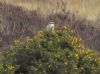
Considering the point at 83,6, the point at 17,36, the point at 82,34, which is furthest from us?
the point at 83,6

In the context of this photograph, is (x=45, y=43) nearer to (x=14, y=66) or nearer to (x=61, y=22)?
(x=14, y=66)

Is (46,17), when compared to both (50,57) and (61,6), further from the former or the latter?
(50,57)

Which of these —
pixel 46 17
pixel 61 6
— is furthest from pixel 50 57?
pixel 61 6

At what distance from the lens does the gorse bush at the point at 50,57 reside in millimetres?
8289

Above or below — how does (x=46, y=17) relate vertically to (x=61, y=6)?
below

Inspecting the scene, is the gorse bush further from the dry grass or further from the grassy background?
the dry grass

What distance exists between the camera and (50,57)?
27.6 ft

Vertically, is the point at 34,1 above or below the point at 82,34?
above

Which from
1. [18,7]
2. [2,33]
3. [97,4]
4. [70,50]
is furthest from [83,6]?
[70,50]

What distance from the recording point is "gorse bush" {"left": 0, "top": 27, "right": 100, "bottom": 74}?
829 cm

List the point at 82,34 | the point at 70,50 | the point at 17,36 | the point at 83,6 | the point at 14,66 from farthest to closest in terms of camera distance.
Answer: the point at 83,6
the point at 82,34
the point at 17,36
the point at 70,50
the point at 14,66

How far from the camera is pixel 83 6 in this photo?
662 inches

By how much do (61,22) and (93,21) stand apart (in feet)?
3.85

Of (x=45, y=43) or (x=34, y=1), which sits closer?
(x=45, y=43)
